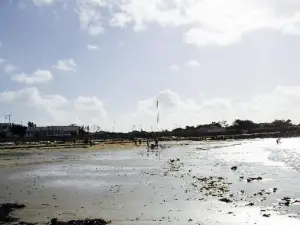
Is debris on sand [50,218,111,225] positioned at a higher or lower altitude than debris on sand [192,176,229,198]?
lower

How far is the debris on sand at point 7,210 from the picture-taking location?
23.0m

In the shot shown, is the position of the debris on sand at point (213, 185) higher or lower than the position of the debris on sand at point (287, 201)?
higher

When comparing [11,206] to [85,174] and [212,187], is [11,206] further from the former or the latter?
[85,174]

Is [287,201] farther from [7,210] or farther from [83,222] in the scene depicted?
[7,210]

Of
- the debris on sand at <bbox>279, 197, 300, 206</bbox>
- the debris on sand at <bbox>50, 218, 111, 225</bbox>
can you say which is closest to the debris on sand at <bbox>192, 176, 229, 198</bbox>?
the debris on sand at <bbox>279, 197, 300, 206</bbox>

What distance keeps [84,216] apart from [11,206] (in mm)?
5839

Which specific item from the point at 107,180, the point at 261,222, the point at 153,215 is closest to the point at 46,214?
the point at 153,215

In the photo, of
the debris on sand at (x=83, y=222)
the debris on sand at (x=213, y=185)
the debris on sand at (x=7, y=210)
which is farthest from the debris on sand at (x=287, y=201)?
the debris on sand at (x=7, y=210)

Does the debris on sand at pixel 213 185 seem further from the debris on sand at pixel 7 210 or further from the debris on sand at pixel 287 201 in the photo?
the debris on sand at pixel 7 210

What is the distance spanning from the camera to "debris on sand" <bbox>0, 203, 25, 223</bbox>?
23030mm

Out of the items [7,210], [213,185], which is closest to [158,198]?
[213,185]

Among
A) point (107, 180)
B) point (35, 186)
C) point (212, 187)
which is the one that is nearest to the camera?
point (212, 187)

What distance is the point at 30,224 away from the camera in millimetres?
21812

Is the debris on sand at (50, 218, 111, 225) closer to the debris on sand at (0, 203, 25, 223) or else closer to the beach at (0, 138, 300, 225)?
the beach at (0, 138, 300, 225)
